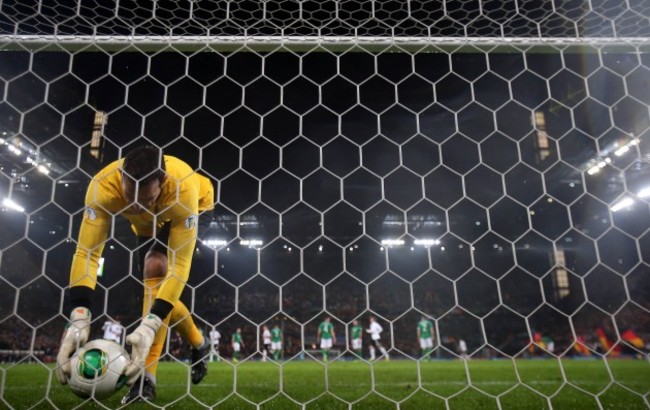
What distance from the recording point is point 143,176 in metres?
1.53

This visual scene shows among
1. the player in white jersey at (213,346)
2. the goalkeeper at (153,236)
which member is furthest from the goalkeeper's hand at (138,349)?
the player in white jersey at (213,346)

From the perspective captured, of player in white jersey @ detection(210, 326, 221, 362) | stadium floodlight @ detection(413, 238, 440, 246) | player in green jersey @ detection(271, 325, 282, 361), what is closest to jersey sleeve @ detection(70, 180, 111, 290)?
player in white jersey @ detection(210, 326, 221, 362)

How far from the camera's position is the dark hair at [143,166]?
1536 millimetres

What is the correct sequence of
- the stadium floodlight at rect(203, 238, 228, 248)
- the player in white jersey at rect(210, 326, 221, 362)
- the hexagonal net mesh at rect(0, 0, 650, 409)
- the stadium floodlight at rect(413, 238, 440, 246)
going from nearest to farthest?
the hexagonal net mesh at rect(0, 0, 650, 409) < the player in white jersey at rect(210, 326, 221, 362) < the stadium floodlight at rect(203, 238, 228, 248) < the stadium floodlight at rect(413, 238, 440, 246)

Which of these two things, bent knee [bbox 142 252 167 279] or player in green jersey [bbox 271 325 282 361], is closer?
bent knee [bbox 142 252 167 279]

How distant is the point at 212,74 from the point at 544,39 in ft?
5.66

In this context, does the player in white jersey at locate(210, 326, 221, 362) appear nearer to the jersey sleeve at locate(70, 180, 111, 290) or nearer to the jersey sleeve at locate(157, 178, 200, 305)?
the jersey sleeve at locate(157, 178, 200, 305)

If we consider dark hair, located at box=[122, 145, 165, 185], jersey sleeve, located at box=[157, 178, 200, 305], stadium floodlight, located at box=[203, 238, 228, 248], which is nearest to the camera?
dark hair, located at box=[122, 145, 165, 185]

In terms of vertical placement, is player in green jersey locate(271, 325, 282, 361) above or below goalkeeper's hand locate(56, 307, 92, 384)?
below

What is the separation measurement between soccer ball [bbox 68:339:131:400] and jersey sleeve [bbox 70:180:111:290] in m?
0.34

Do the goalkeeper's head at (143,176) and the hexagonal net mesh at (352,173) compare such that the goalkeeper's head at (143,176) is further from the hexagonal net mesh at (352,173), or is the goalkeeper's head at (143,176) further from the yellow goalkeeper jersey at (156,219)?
the hexagonal net mesh at (352,173)

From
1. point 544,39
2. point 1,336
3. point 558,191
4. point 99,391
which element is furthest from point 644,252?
point 1,336

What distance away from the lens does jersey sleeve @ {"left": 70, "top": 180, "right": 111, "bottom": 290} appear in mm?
1562

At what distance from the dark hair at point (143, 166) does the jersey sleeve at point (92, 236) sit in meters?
0.15
